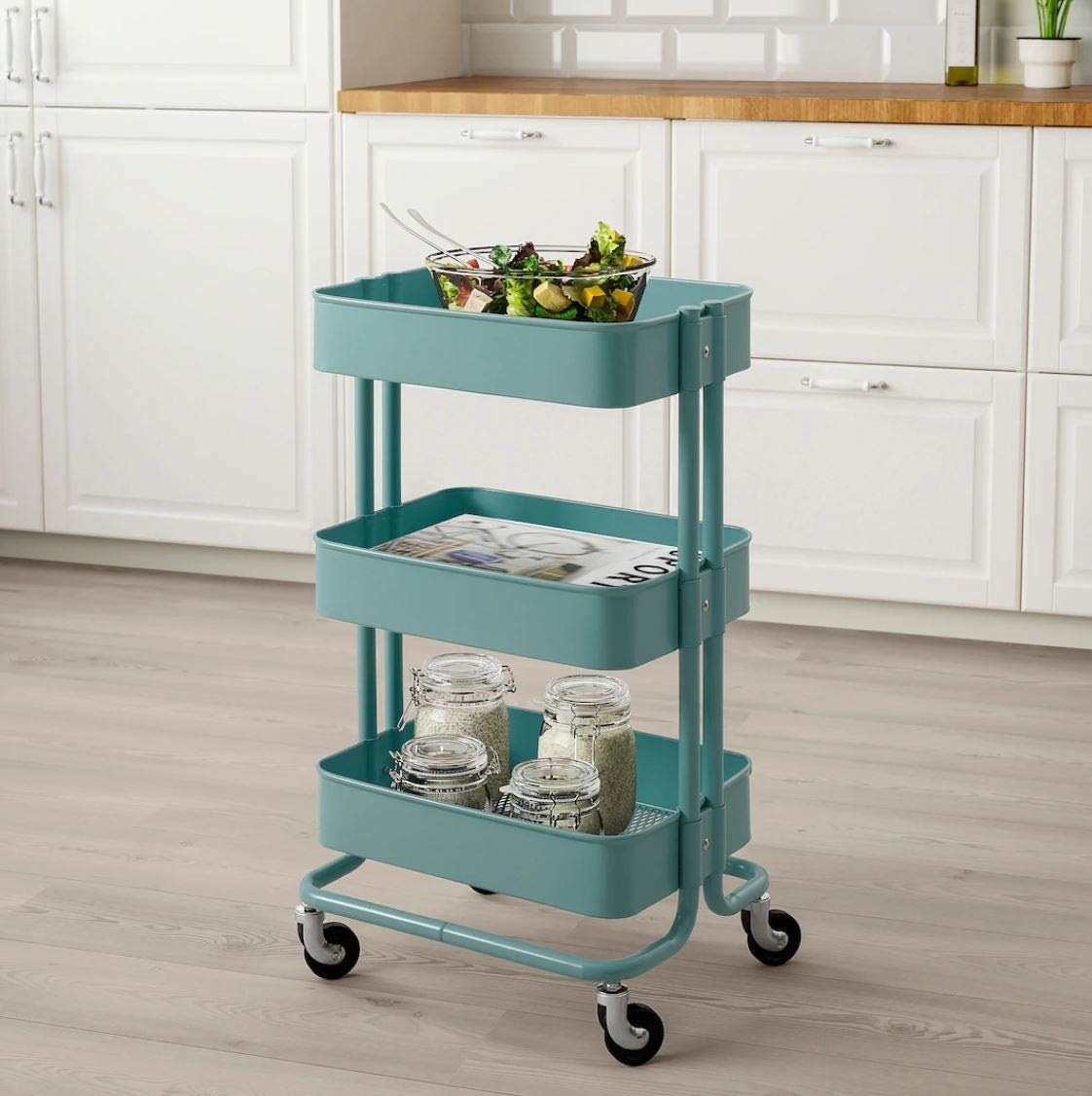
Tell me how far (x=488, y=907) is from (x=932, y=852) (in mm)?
617

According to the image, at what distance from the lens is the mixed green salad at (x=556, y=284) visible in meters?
1.83

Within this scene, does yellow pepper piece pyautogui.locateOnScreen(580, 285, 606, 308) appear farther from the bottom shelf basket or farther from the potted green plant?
the potted green plant

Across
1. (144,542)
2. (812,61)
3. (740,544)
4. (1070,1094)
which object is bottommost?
(1070,1094)

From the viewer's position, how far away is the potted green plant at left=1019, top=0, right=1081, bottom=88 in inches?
132

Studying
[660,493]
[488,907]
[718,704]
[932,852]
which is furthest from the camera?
[660,493]

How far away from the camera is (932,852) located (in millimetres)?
2410

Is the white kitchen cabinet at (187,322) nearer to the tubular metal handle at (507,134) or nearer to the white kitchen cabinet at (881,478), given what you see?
the tubular metal handle at (507,134)

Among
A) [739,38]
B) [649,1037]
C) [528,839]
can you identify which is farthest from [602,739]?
[739,38]

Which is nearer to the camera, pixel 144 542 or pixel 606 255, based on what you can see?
pixel 606 255

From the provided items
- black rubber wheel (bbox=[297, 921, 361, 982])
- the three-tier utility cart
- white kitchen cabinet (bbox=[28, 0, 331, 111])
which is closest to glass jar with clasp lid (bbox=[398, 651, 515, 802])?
the three-tier utility cart

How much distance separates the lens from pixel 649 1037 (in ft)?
6.21

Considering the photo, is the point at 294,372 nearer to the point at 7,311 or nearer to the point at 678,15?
the point at 7,311

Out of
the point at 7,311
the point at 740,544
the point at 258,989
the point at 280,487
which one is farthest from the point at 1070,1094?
the point at 7,311

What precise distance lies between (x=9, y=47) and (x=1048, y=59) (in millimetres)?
1999
